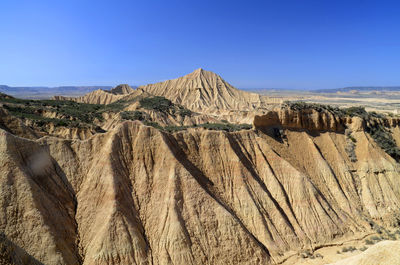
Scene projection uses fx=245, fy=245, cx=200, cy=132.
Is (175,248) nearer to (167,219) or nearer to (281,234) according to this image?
(167,219)

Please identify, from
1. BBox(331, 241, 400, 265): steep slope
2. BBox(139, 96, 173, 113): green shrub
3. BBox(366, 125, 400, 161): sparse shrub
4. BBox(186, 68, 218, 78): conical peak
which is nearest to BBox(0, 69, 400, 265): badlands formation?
BBox(331, 241, 400, 265): steep slope

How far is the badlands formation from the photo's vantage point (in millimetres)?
17156

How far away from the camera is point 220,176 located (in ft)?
84.0

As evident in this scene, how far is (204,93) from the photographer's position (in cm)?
11738

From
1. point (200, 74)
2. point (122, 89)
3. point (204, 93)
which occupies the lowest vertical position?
point (204, 93)

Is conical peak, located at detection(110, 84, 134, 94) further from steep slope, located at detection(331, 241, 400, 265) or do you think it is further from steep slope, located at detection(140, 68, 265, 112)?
steep slope, located at detection(331, 241, 400, 265)

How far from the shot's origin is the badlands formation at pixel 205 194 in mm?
17156

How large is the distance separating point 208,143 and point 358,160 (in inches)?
858

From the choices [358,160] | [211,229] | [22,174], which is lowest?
[211,229]

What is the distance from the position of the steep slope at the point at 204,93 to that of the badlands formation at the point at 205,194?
7418 cm

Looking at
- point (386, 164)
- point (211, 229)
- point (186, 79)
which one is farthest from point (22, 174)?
point (186, 79)

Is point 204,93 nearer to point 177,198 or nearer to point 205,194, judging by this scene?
point 205,194

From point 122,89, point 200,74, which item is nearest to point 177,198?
point 200,74

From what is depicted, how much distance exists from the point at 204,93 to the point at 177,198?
9908cm
